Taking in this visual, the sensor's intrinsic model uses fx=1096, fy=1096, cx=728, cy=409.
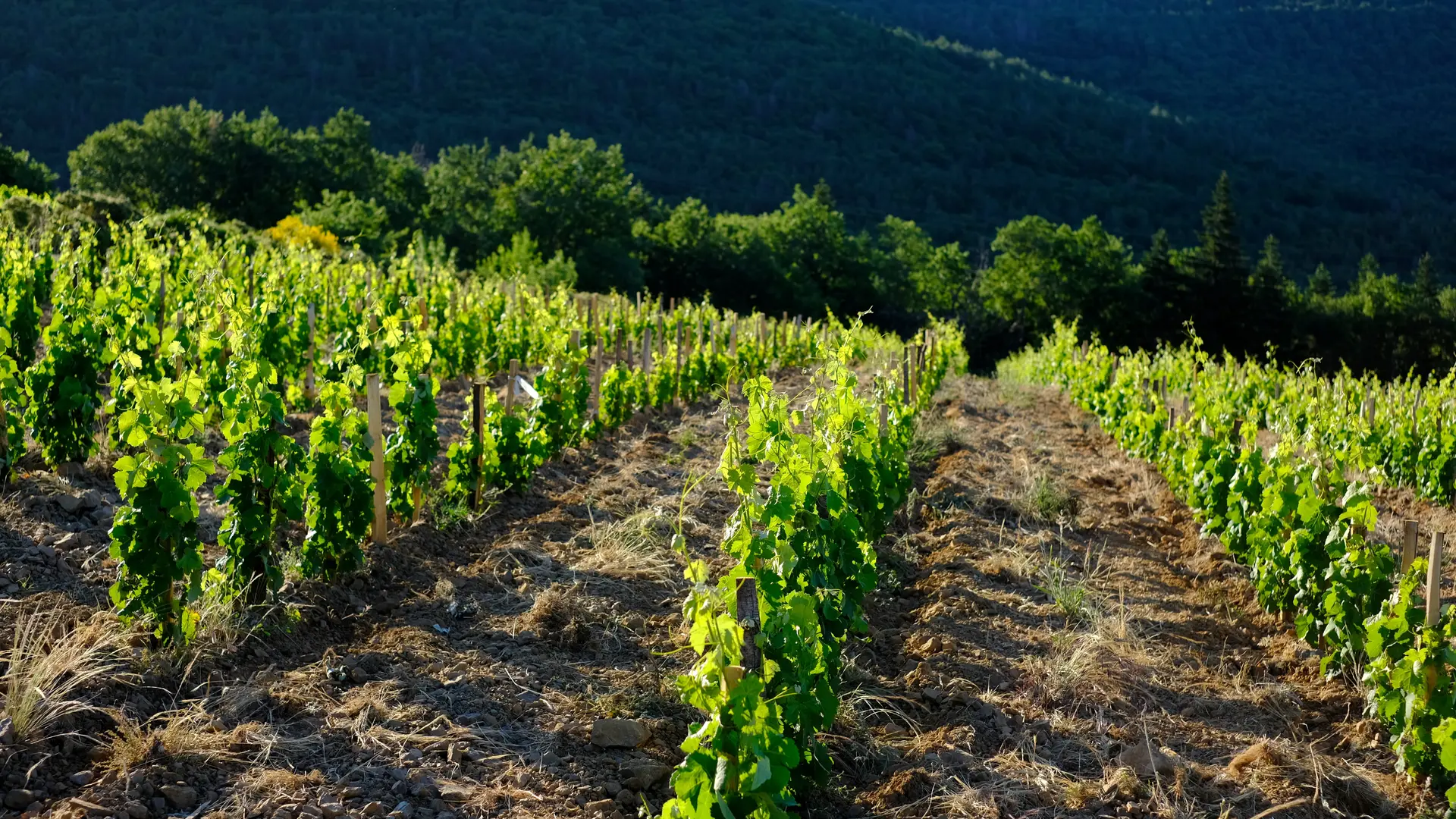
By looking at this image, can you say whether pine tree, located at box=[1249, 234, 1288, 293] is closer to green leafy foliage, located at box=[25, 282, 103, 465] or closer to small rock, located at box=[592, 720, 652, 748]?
green leafy foliage, located at box=[25, 282, 103, 465]

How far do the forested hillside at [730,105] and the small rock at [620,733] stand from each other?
65412mm

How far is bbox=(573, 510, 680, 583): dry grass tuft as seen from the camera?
5164 millimetres

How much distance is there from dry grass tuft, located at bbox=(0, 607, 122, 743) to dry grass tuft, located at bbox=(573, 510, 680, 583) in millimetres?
1981

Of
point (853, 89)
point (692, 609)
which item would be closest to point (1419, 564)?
point (692, 609)

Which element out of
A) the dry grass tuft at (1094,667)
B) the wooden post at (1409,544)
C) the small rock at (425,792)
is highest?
the wooden post at (1409,544)

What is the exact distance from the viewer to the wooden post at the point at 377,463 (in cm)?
503

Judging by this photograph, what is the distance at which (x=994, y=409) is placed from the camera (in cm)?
1331

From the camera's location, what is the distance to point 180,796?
305cm

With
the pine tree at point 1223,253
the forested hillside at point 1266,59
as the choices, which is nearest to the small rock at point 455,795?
the pine tree at point 1223,253

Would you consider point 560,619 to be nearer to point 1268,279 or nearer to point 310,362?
point 310,362

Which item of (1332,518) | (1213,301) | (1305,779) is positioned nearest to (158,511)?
(1305,779)

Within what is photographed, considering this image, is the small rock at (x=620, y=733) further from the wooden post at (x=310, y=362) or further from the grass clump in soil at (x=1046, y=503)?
the wooden post at (x=310, y=362)

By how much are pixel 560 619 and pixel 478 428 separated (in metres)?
1.77

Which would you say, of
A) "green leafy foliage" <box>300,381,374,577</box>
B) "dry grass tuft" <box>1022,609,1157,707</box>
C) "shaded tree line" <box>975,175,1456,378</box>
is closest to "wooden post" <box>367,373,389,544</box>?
"green leafy foliage" <box>300,381,374,577</box>
